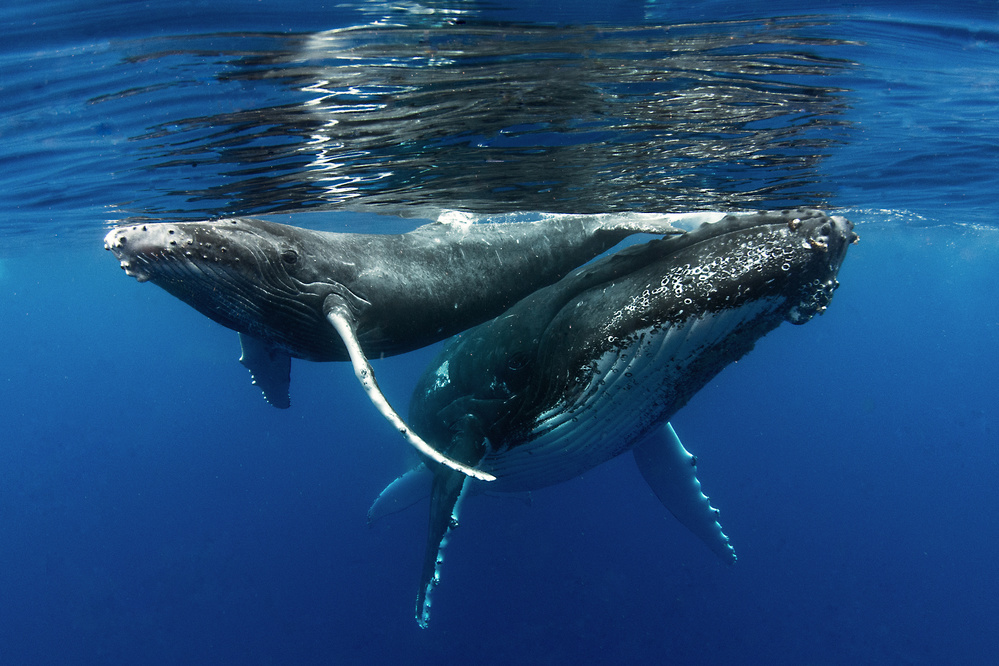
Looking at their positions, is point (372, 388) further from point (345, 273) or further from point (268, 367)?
point (268, 367)

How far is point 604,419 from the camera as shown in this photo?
6094 millimetres

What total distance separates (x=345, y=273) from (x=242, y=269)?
3.06ft

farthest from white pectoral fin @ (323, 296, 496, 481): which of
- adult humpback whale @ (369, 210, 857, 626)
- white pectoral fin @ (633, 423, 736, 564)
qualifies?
white pectoral fin @ (633, 423, 736, 564)

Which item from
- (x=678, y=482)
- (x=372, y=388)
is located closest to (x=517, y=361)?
(x=372, y=388)

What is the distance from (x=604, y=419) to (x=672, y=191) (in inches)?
373

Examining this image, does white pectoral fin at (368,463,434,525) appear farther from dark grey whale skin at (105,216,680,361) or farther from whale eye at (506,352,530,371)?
dark grey whale skin at (105,216,680,361)

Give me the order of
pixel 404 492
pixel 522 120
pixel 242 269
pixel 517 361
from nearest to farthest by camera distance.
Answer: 1. pixel 242 269
2. pixel 517 361
3. pixel 522 120
4. pixel 404 492

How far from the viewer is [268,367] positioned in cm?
738

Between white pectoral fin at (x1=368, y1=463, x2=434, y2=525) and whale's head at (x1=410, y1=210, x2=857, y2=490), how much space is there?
431cm

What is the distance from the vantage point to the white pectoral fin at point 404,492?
12039mm

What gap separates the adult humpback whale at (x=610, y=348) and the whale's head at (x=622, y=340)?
13 mm

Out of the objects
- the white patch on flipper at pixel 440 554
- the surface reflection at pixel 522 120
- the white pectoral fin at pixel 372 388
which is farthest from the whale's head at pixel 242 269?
the surface reflection at pixel 522 120

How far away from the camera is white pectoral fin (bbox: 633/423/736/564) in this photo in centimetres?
983

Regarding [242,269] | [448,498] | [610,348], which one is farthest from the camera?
[448,498]
